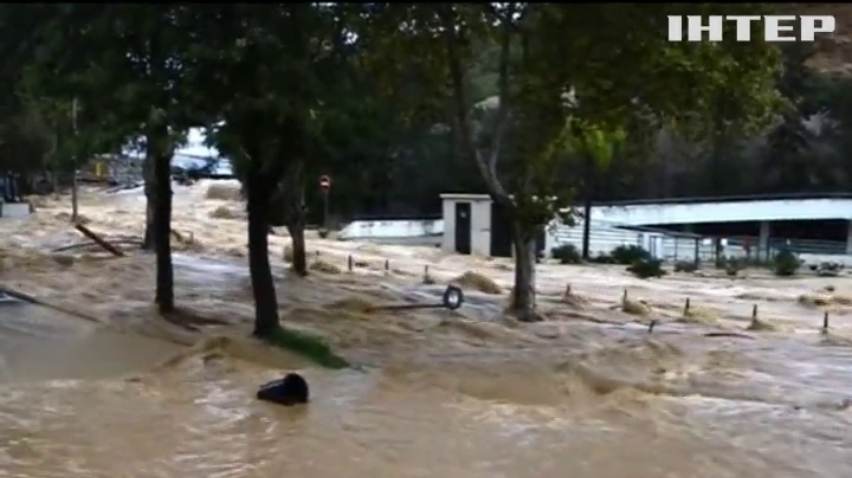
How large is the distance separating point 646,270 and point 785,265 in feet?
13.5

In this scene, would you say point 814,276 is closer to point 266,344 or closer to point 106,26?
point 266,344

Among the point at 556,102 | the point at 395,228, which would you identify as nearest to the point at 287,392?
the point at 556,102

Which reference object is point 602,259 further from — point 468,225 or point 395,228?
point 395,228

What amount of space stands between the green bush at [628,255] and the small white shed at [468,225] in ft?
10.6

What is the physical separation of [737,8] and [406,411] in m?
7.04

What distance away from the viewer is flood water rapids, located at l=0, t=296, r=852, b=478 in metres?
7.88

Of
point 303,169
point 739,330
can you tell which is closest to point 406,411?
point 303,169

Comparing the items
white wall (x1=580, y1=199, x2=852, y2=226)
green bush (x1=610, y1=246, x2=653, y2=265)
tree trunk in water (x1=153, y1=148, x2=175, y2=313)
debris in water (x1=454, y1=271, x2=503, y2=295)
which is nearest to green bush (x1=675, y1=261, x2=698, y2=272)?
green bush (x1=610, y1=246, x2=653, y2=265)

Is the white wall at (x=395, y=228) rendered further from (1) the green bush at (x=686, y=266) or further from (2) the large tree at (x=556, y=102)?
(2) the large tree at (x=556, y=102)

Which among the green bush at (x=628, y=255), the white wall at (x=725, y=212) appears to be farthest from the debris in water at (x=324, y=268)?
the white wall at (x=725, y=212)

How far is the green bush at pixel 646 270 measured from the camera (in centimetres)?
2386

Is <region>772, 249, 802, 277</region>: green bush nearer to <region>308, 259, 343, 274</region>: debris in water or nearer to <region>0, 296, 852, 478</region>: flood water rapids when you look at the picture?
<region>308, 259, 343, 274</region>: debris in water

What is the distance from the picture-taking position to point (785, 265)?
84.6 feet

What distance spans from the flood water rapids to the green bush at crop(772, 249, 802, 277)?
1351 cm
